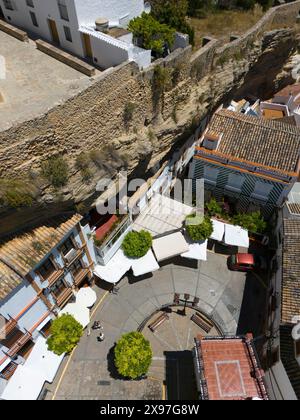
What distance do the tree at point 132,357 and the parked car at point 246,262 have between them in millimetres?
11610

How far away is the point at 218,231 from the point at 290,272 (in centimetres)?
801

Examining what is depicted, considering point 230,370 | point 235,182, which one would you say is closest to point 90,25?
point 235,182

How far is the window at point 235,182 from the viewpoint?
28.2 metres

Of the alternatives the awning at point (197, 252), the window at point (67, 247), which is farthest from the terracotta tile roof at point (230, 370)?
the window at point (67, 247)

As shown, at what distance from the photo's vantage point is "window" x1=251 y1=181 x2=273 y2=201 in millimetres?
27531

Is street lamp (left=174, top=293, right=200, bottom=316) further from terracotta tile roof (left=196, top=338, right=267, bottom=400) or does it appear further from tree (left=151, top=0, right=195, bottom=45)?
tree (left=151, top=0, right=195, bottom=45)

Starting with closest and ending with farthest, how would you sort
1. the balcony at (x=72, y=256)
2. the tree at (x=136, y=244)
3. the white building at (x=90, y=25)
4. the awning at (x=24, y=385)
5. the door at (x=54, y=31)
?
1. the awning at (x=24, y=385)
2. the white building at (x=90, y=25)
3. the balcony at (x=72, y=256)
4. the door at (x=54, y=31)
5. the tree at (x=136, y=244)

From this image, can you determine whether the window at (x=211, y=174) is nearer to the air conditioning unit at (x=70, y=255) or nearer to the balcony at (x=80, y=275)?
the balcony at (x=80, y=275)

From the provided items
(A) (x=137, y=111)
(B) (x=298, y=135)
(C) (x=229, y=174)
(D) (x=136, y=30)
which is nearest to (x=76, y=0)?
(D) (x=136, y=30)

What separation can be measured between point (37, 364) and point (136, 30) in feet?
81.1

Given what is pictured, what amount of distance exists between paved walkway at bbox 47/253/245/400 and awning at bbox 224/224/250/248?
2428mm

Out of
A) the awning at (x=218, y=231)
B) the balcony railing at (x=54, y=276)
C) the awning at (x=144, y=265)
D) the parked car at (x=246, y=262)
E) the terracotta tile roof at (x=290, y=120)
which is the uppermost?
the terracotta tile roof at (x=290, y=120)

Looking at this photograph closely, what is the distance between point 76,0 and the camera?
19859 mm
